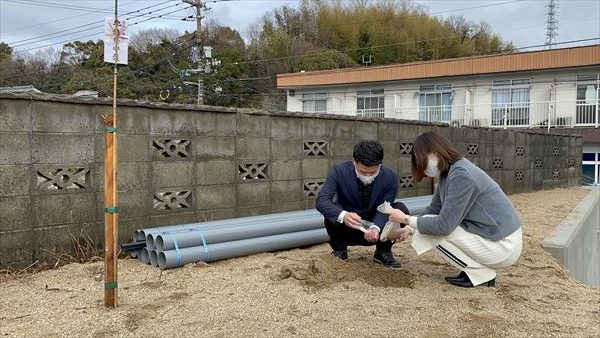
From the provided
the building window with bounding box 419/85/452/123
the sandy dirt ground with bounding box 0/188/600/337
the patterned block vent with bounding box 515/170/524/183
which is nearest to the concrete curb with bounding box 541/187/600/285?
the sandy dirt ground with bounding box 0/188/600/337

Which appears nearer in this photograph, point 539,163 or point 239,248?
point 239,248

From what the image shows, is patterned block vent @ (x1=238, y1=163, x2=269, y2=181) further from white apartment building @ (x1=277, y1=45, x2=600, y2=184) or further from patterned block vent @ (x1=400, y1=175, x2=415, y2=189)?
white apartment building @ (x1=277, y1=45, x2=600, y2=184)

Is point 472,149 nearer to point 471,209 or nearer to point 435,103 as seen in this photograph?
point 471,209

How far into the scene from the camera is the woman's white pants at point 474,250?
130 inches

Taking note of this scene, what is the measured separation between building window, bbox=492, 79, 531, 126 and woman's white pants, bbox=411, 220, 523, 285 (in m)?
17.2

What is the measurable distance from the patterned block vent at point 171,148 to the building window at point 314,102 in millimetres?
19879

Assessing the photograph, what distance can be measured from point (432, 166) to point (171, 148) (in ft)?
8.27

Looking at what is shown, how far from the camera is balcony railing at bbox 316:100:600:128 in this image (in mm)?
17672

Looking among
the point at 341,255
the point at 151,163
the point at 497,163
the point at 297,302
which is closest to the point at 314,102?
the point at 497,163

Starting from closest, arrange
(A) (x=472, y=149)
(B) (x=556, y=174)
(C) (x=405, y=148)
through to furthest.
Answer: (C) (x=405, y=148) → (A) (x=472, y=149) → (B) (x=556, y=174)

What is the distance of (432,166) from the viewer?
3.34m

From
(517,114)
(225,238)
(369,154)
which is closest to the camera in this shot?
(369,154)


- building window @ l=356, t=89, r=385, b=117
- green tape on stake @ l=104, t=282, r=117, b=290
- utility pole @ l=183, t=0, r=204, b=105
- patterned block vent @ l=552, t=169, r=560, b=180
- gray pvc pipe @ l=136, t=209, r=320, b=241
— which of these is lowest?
green tape on stake @ l=104, t=282, r=117, b=290

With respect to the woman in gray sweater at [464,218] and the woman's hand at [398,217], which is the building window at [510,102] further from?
the woman's hand at [398,217]
